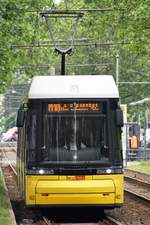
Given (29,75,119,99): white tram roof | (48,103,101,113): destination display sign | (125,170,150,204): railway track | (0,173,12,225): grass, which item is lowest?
(125,170,150,204): railway track

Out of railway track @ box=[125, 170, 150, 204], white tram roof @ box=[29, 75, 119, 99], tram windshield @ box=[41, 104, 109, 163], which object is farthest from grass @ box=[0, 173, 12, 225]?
railway track @ box=[125, 170, 150, 204]

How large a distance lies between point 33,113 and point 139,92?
56.9 metres

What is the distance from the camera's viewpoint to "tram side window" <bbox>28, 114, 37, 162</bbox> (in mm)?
17188

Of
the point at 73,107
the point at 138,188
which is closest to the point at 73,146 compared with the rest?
the point at 73,107

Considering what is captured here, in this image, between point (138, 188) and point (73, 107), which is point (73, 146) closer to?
point (73, 107)

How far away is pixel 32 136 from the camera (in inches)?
685

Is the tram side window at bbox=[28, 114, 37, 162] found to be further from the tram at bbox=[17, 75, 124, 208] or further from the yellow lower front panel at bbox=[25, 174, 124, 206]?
the yellow lower front panel at bbox=[25, 174, 124, 206]

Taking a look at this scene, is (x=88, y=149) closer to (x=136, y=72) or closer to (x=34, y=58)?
(x=34, y=58)

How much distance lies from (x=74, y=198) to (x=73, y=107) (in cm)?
207

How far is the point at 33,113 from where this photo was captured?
17.5 m

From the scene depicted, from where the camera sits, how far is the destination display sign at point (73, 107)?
57.2ft

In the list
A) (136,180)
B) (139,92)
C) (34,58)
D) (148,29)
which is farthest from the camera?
(139,92)

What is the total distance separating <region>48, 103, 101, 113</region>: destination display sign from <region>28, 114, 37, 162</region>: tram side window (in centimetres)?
44

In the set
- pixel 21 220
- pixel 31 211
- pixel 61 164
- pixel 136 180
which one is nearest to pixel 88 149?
pixel 61 164
